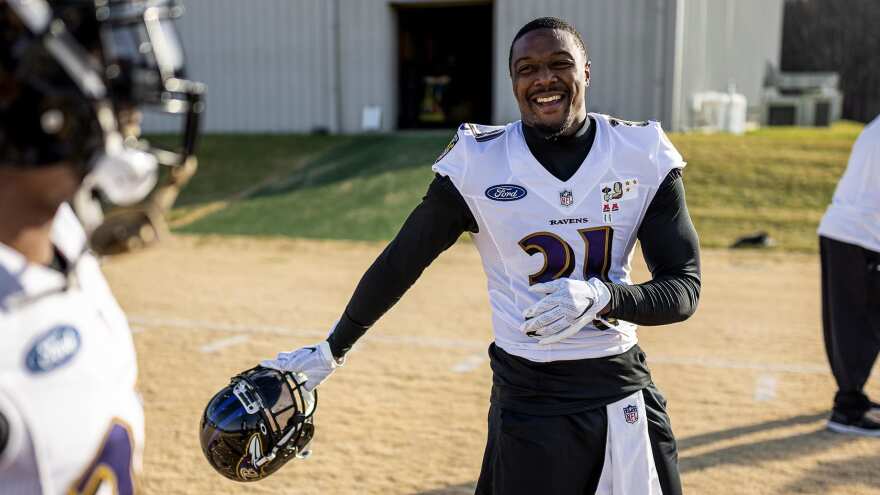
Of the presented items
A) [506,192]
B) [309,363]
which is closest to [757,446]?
[506,192]

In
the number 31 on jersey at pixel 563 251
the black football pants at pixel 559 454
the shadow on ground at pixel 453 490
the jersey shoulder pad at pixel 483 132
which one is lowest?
the shadow on ground at pixel 453 490

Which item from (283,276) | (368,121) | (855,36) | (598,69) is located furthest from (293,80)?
(855,36)

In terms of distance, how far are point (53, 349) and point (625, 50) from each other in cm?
1784

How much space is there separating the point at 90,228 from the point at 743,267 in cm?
1035

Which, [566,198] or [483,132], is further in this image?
[483,132]

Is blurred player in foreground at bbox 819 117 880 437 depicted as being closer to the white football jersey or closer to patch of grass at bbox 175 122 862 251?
the white football jersey

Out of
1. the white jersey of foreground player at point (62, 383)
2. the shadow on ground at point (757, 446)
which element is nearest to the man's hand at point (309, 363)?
the white jersey of foreground player at point (62, 383)

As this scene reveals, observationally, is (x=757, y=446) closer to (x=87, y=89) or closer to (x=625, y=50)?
(x=87, y=89)

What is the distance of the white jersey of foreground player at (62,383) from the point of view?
1.39 m

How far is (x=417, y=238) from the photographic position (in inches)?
114

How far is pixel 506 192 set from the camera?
A: 2.80 m

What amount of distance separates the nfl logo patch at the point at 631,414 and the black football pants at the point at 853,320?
316cm

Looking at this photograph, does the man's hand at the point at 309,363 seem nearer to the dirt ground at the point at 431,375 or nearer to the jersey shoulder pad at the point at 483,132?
the jersey shoulder pad at the point at 483,132

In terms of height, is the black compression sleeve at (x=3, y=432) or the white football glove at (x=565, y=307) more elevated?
the black compression sleeve at (x=3, y=432)
